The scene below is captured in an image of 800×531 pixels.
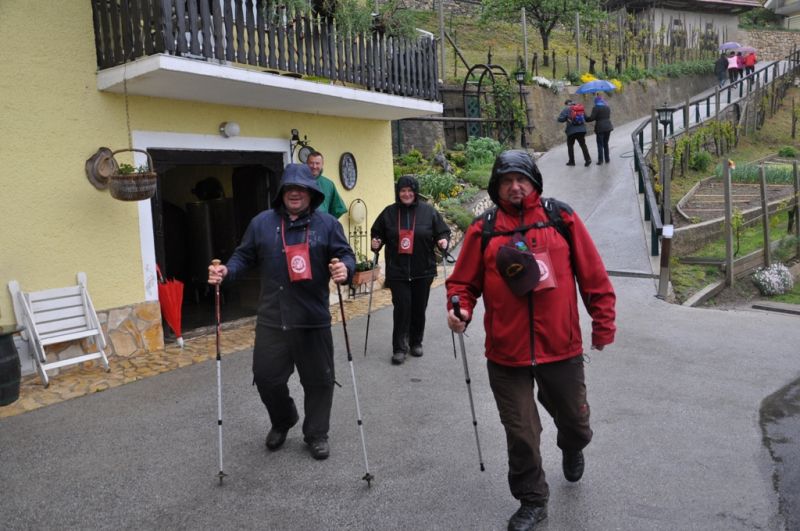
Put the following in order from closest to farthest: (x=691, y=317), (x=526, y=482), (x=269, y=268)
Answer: (x=526, y=482) < (x=269, y=268) < (x=691, y=317)

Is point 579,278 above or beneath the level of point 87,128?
beneath

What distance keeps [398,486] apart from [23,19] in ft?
18.4

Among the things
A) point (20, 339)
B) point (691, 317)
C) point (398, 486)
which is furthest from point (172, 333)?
point (691, 317)

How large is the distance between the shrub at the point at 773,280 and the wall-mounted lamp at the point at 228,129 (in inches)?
320

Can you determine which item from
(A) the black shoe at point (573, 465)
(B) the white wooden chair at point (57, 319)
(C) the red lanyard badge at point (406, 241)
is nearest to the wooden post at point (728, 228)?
(C) the red lanyard badge at point (406, 241)

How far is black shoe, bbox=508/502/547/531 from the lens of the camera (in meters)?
3.47

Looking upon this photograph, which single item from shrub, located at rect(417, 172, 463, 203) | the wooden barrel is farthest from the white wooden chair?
shrub, located at rect(417, 172, 463, 203)

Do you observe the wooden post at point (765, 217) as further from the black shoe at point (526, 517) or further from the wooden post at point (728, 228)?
the black shoe at point (526, 517)

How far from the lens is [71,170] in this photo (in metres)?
6.84

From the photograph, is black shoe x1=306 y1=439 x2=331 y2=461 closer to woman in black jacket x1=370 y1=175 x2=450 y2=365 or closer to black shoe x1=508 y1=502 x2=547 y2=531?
black shoe x1=508 y1=502 x2=547 y2=531

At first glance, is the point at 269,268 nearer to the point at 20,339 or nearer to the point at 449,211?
the point at 20,339

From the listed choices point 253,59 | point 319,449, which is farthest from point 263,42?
point 319,449

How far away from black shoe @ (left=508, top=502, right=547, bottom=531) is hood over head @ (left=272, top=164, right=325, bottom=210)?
2269 mm

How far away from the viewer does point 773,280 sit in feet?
35.1
